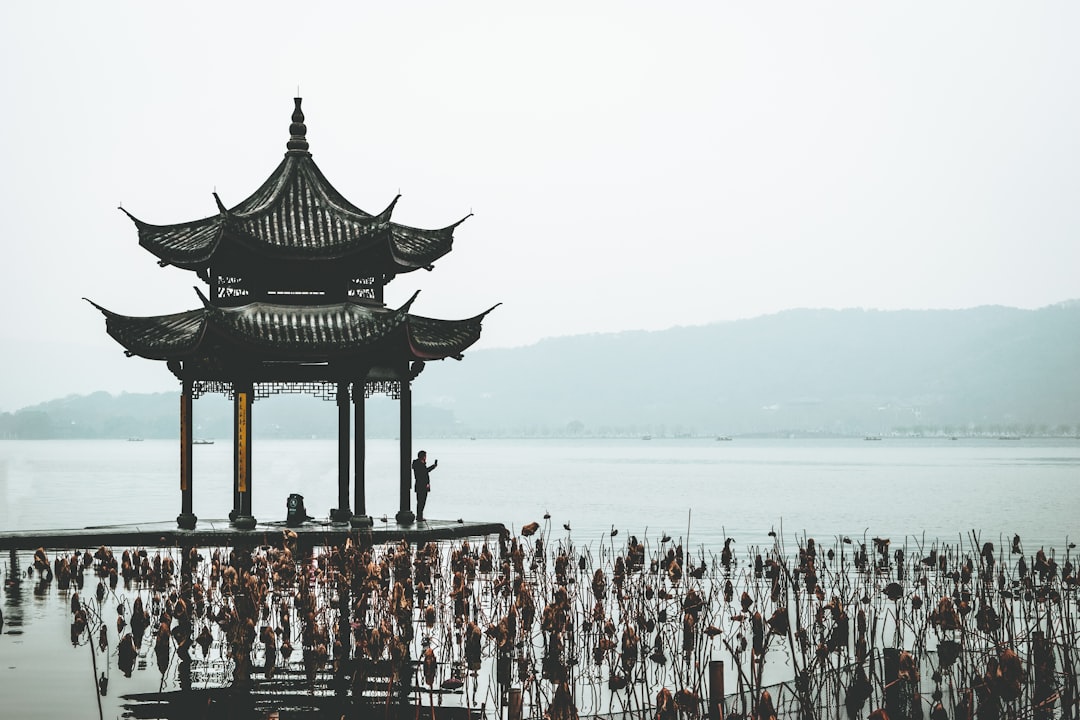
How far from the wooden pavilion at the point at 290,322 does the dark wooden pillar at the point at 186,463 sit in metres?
0.03

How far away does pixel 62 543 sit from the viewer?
27.0 meters

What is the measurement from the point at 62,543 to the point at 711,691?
804 inches

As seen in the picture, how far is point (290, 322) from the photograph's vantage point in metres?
28.1

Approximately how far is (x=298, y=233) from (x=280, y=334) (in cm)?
244

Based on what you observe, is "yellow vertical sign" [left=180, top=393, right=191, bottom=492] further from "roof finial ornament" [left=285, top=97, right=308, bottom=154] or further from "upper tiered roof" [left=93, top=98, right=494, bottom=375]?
"roof finial ornament" [left=285, top=97, right=308, bottom=154]

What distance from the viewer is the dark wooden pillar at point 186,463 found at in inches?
1101

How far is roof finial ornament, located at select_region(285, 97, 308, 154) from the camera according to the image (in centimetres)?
3069

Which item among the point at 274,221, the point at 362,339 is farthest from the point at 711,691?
the point at 274,221

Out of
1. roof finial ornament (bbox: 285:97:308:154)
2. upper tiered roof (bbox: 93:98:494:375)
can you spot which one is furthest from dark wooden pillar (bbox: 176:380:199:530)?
roof finial ornament (bbox: 285:97:308:154)

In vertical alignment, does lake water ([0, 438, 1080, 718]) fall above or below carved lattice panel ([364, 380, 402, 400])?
below

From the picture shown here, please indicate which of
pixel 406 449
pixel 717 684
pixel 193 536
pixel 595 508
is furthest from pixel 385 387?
pixel 595 508

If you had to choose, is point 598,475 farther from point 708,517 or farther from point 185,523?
point 185,523

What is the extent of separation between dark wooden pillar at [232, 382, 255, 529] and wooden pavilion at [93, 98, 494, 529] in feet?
0.11

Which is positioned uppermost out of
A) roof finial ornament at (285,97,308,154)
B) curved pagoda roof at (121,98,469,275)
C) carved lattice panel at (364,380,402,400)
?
roof finial ornament at (285,97,308,154)
